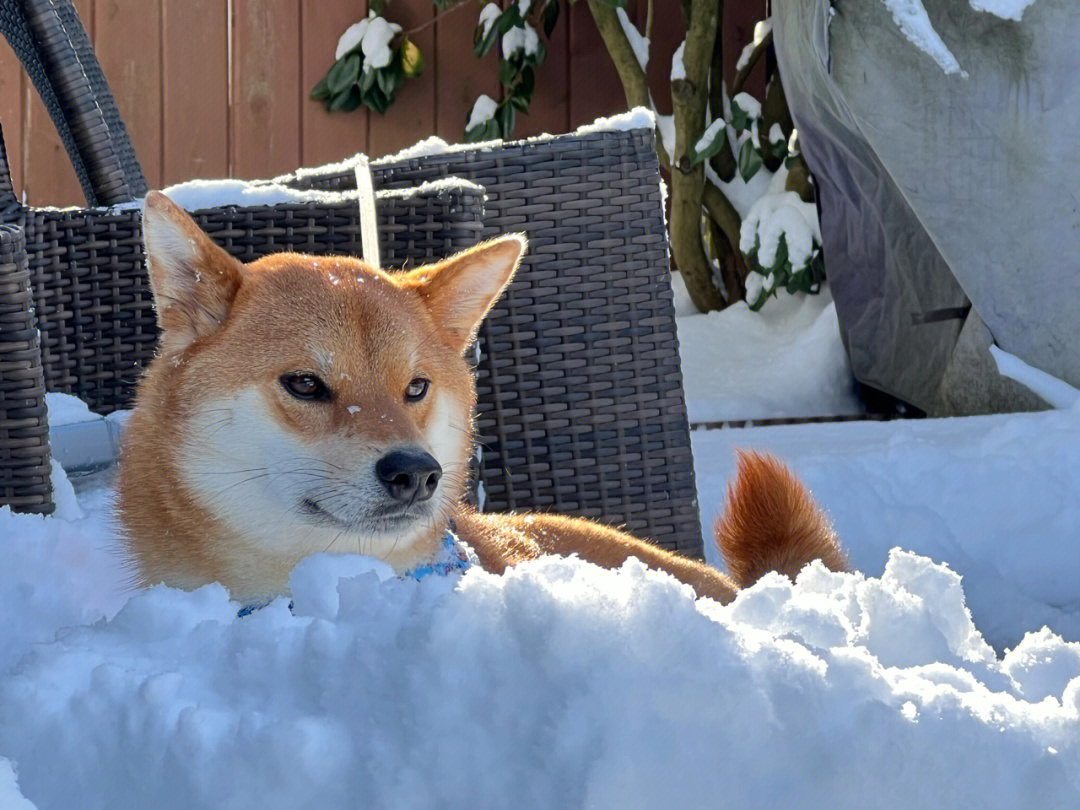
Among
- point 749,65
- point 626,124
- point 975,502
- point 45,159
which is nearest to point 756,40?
point 749,65

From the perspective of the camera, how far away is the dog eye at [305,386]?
130 centimetres

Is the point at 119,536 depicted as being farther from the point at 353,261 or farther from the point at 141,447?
the point at 353,261

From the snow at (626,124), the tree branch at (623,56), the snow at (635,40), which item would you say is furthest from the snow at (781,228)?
the snow at (626,124)

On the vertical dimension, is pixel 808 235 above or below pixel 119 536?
above

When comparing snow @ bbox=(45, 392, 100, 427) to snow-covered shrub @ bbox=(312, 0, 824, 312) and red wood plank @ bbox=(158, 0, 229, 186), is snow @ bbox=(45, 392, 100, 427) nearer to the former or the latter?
snow-covered shrub @ bbox=(312, 0, 824, 312)

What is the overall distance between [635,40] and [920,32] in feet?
4.92

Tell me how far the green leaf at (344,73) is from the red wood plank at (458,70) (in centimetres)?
35

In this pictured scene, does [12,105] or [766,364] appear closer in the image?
[766,364]

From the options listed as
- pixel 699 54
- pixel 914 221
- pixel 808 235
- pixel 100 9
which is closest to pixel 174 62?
pixel 100 9

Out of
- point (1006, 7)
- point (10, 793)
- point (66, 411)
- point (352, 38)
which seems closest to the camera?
point (10, 793)

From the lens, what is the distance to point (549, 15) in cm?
432

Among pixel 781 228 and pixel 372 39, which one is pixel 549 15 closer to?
pixel 372 39

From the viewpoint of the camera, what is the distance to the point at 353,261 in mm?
1455

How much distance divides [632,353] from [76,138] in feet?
3.60
